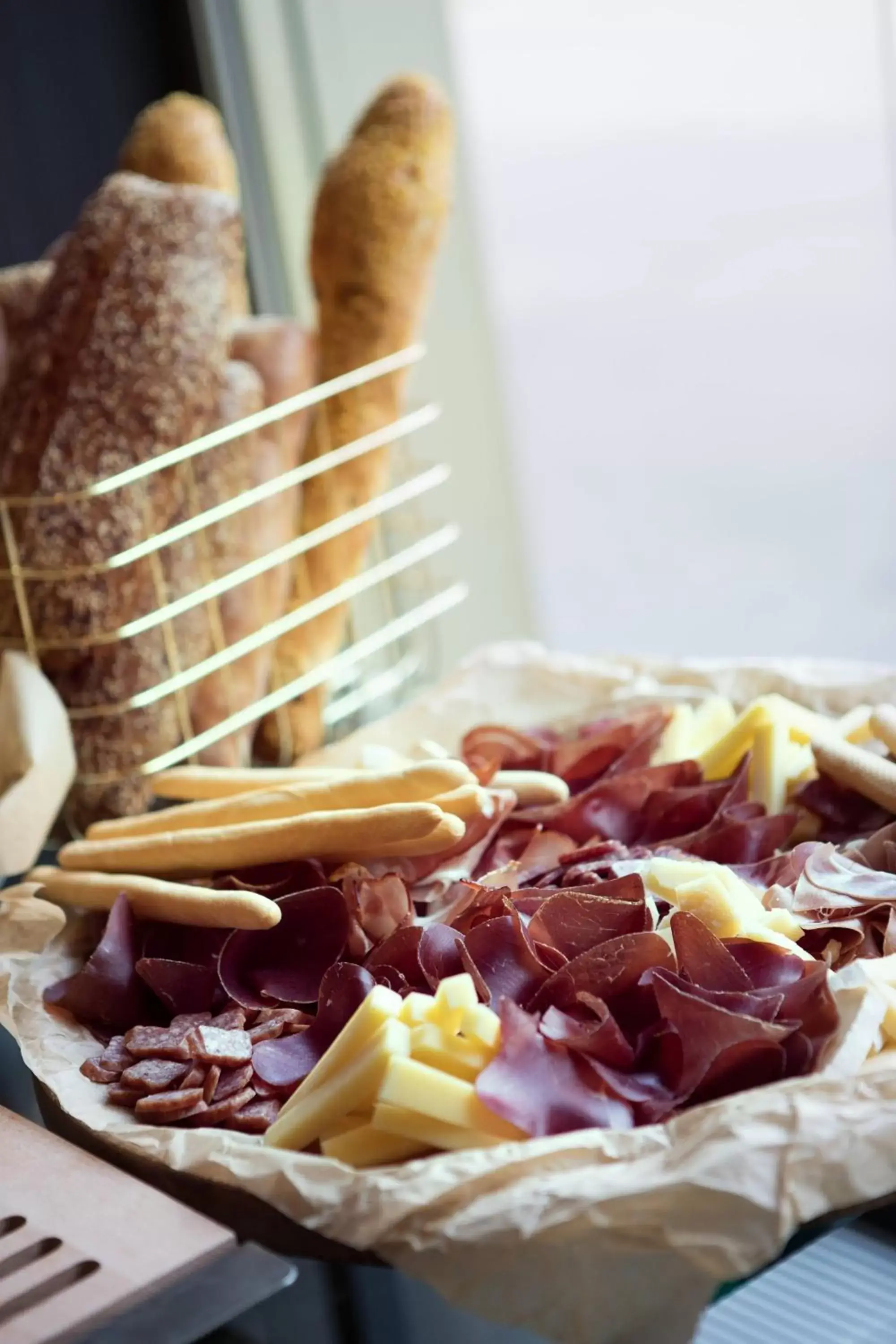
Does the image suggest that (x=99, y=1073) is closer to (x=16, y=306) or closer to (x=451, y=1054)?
(x=451, y=1054)

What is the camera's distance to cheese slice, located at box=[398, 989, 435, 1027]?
16.3 inches

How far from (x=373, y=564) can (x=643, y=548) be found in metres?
0.19

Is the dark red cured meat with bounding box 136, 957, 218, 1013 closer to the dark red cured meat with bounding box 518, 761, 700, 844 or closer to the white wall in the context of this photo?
the dark red cured meat with bounding box 518, 761, 700, 844

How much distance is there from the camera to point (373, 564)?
3.11 feet

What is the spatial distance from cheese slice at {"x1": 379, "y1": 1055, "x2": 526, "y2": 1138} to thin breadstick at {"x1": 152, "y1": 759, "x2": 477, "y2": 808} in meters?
0.16

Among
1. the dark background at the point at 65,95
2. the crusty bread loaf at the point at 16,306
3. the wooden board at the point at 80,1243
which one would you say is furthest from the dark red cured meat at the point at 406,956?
the dark background at the point at 65,95

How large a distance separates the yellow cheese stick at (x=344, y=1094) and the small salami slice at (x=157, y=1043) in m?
0.05

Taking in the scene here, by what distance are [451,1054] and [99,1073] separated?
13 cm

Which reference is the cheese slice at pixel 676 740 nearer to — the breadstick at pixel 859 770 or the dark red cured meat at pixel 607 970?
the breadstick at pixel 859 770

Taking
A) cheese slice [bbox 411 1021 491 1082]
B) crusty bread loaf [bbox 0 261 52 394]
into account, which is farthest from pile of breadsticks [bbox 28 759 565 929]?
crusty bread loaf [bbox 0 261 52 394]

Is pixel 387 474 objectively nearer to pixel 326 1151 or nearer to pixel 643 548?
pixel 643 548

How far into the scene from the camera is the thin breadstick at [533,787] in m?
0.59

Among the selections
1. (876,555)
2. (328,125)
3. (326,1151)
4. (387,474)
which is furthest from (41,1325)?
(328,125)

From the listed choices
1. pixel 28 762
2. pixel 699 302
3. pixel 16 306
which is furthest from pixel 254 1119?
pixel 699 302
